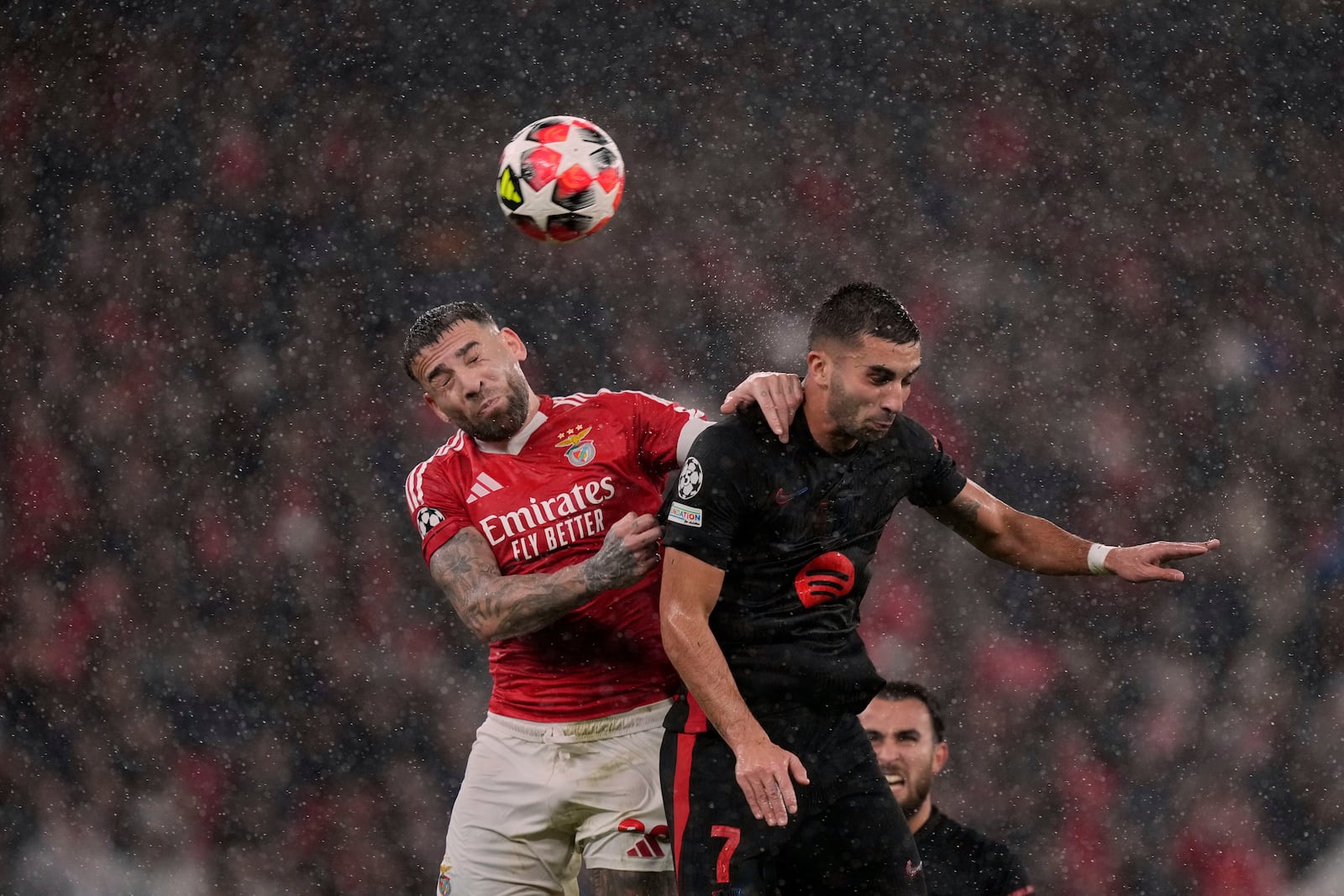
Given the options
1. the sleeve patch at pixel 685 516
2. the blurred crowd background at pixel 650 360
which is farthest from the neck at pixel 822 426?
the blurred crowd background at pixel 650 360

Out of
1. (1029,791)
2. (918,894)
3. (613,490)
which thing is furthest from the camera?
(1029,791)

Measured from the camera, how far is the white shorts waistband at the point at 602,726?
13.1 ft

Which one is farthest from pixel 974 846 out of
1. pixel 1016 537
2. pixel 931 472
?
pixel 931 472

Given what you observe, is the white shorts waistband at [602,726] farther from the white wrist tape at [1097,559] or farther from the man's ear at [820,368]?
the white wrist tape at [1097,559]

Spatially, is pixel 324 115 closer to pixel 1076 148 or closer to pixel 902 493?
pixel 1076 148

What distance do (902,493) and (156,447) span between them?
575 centimetres

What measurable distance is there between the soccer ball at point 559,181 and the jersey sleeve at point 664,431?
59 cm

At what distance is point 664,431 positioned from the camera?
13.5 ft

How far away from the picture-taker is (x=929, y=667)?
798 centimetres

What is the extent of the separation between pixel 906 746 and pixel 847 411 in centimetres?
194

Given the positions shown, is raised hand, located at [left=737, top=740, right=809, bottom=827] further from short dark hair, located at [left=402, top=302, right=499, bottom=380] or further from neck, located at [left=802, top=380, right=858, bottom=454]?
short dark hair, located at [left=402, top=302, right=499, bottom=380]

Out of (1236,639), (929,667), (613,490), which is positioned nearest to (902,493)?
(613,490)

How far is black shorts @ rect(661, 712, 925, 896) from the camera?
3301 millimetres

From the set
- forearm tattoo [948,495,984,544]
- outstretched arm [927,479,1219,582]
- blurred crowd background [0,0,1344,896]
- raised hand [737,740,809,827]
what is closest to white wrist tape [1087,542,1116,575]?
outstretched arm [927,479,1219,582]
